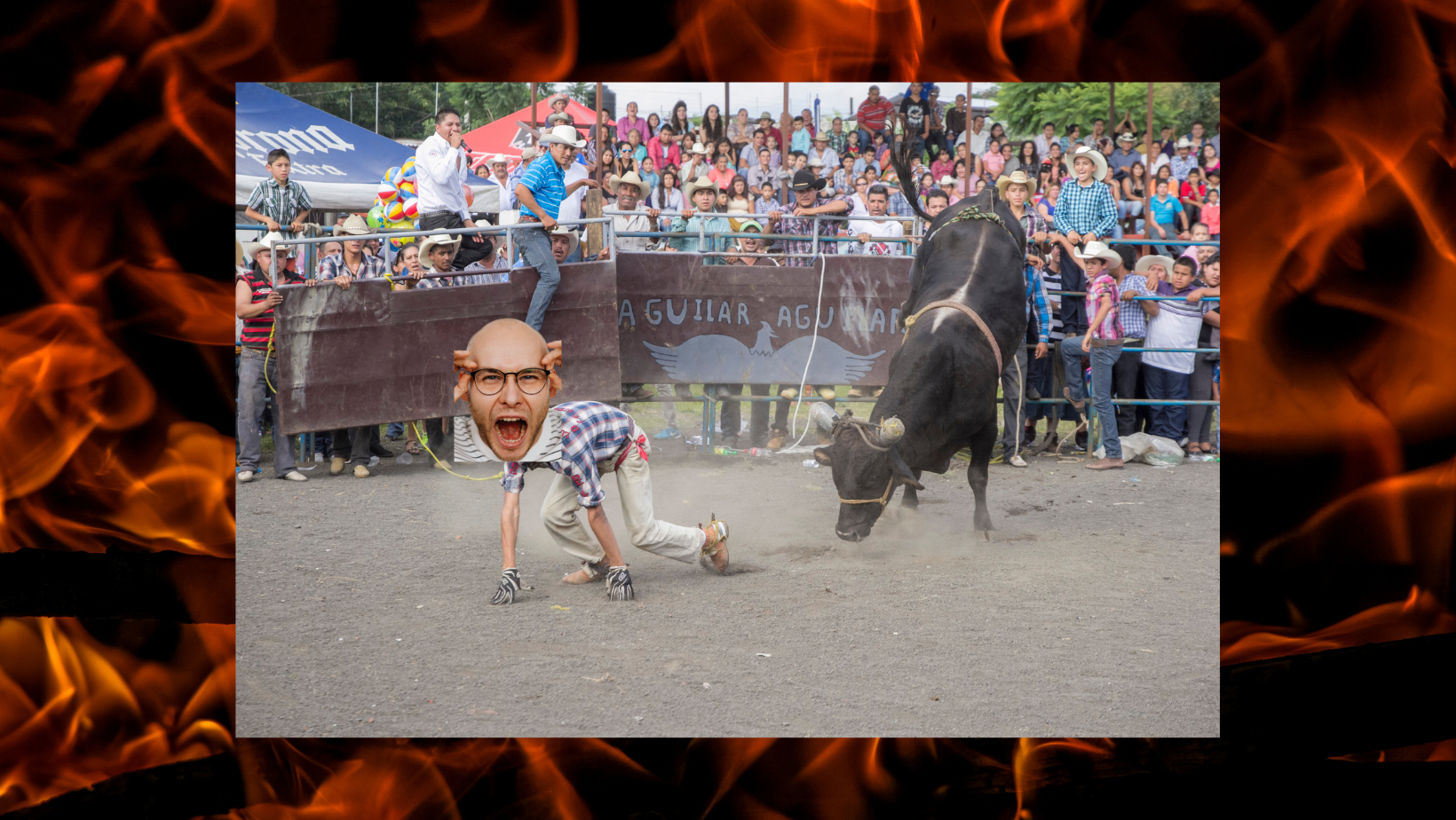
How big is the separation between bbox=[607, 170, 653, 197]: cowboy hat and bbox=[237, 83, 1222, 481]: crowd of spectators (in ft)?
0.04

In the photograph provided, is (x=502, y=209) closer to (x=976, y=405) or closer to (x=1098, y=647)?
(x=976, y=405)

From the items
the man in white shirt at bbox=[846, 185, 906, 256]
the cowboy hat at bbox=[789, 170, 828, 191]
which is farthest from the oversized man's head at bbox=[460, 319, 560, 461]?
the man in white shirt at bbox=[846, 185, 906, 256]

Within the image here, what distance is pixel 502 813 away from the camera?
13.8 feet

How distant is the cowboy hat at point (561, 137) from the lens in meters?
7.12

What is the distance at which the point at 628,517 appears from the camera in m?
5.80

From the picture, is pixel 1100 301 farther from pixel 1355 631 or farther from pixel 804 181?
pixel 1355 631

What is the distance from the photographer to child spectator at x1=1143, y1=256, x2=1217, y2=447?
29.3ft

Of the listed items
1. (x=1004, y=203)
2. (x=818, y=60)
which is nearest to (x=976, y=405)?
(x=1004, y=203)

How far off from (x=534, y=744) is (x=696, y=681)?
793 millimetres

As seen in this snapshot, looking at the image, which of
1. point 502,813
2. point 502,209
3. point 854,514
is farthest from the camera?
point 502,209

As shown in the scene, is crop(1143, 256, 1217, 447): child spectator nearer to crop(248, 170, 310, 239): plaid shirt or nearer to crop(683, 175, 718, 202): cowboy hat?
crop(683, 175, 718, 202): cowboy hat

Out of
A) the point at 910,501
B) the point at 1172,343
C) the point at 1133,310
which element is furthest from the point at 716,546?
the point at 1172,343

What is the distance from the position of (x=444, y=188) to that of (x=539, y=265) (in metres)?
0.82

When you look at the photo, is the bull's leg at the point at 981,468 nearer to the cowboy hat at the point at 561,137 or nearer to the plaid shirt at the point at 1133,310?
the plaid shirt at the point at 1133,310
